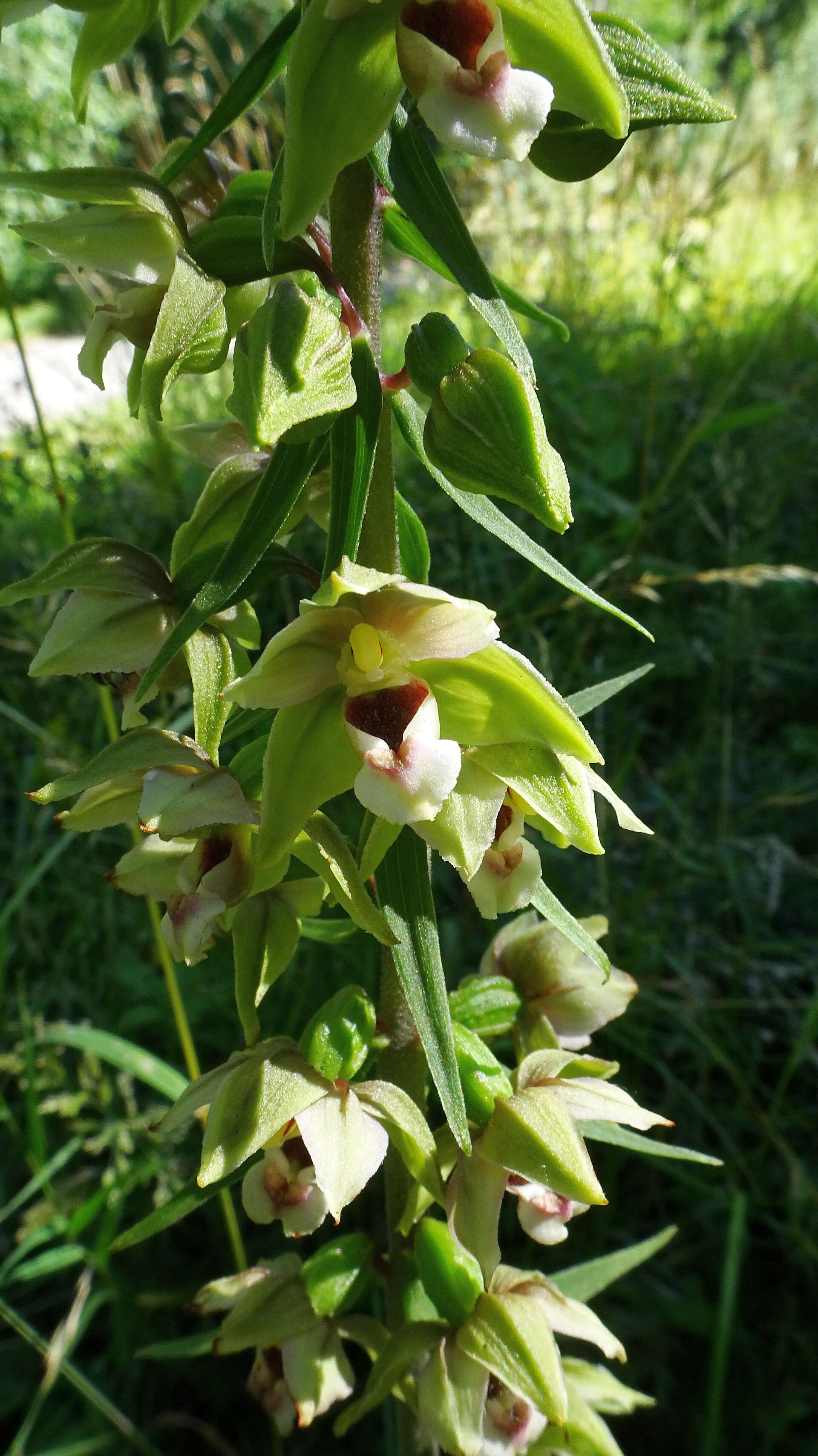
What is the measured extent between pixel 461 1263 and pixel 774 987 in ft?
4.43

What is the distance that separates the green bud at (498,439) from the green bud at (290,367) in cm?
10

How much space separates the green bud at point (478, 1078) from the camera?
1.43 meters

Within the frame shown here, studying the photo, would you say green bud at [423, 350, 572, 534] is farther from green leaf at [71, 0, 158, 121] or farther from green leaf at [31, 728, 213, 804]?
green leaf at [71, 0, 158, 121]

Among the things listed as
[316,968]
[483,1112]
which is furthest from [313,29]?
[316,968]

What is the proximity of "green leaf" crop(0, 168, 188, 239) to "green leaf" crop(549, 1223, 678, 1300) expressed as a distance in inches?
62.4

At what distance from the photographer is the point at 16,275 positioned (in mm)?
10250

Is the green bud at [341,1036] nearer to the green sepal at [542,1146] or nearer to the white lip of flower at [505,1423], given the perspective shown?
the green sepal at [542,1146]

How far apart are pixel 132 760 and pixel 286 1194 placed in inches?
22.8

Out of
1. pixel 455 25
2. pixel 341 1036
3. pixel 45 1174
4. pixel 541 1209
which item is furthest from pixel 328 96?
pixel 45 1174

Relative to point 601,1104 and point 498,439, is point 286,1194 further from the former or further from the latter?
point 498,439

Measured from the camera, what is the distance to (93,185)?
3.96ft

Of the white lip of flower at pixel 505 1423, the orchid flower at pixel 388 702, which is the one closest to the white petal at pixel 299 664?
the orchid flower at pixel 388 702

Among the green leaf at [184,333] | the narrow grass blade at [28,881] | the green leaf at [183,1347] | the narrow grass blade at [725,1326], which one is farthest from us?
the narrow grass blade at [28,881]

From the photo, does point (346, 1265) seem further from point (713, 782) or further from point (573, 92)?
point (713, 782)
